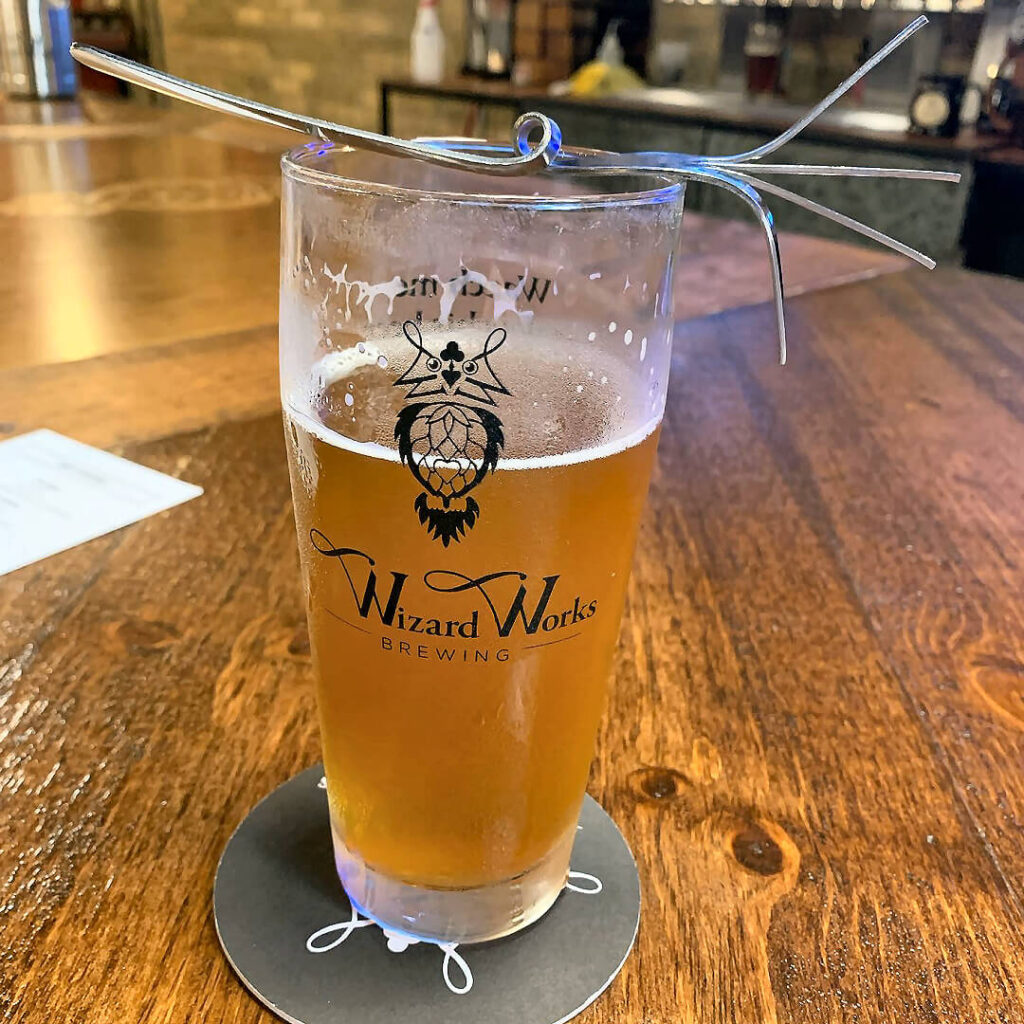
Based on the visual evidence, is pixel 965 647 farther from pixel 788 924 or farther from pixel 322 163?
pixel 322 163

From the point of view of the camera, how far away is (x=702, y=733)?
0.56 metres

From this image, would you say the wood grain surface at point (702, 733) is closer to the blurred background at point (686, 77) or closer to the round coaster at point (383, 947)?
the round coaster at point (383, 947)

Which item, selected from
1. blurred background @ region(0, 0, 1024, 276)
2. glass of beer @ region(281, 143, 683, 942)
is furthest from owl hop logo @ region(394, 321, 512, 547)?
blurred background @ region(0, 0, 1024, 276)

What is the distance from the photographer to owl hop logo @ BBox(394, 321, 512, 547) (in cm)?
35

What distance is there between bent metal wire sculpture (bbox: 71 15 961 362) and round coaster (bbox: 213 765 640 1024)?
258mm

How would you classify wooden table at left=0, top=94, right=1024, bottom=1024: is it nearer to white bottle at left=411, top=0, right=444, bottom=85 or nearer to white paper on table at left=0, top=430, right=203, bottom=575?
white paper on table at left=0, top=430, right=203, bottom=575

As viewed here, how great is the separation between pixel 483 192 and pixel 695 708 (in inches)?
13.1

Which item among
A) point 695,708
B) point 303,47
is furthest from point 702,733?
point 303,47

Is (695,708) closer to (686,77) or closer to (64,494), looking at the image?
(64,494)

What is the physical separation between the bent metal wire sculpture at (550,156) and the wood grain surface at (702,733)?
0.25 meters

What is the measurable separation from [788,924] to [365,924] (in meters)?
0.19

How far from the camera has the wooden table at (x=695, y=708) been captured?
1.40 feet

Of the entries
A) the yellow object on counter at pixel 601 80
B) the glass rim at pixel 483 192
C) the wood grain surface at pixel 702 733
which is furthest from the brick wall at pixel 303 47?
the glass rim at pixel 483 192

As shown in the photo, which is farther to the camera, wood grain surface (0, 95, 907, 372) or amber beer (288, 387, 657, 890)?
wood grain surface (0, 95, 907, 372)
